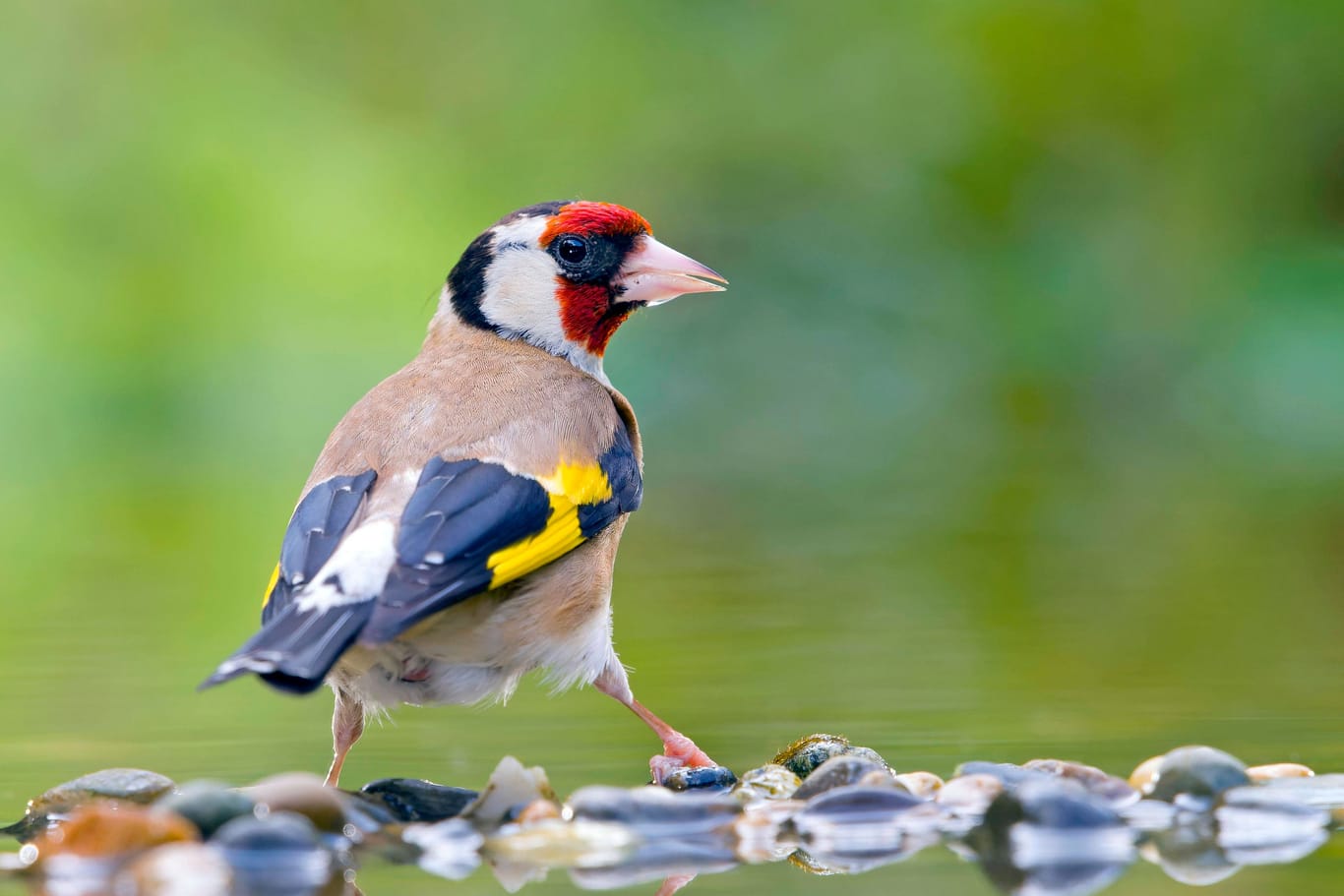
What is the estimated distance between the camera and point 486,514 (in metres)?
5.09

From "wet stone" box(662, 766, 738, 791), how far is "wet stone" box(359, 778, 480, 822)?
58 centimetres

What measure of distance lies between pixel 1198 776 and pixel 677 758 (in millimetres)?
1592

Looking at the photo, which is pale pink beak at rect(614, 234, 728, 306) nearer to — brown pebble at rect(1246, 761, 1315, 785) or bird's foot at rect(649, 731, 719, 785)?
bird's foot at rect(649, 731, 719, 785)

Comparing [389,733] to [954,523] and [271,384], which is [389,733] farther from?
[271,384]

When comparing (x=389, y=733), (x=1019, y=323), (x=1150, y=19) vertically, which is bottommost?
(x=389, y=733)

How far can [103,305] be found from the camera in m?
19.0

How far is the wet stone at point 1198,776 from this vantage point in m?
4.47

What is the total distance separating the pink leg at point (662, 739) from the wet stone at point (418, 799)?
2.20 feet

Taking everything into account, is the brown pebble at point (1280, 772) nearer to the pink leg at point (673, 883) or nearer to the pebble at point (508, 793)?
the pink leg at point (673, 883)

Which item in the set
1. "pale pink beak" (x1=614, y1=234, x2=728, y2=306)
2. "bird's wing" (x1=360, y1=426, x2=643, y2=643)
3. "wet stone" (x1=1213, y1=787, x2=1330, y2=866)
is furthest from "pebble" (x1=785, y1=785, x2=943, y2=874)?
"pale pink beak" (x1=614, y1=234, x2=728, y2=306)

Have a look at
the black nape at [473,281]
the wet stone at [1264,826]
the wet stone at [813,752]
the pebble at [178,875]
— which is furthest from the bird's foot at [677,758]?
the black nape at [473,281]

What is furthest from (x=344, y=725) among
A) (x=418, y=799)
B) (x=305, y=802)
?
(x=305, y=802)

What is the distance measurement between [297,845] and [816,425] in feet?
44.8

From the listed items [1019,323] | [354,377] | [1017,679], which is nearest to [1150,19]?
[1019,323]
